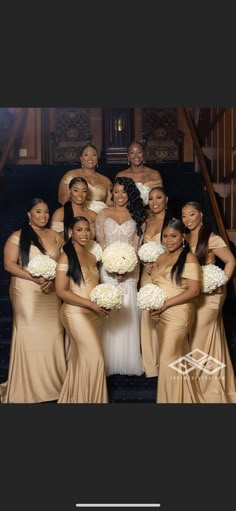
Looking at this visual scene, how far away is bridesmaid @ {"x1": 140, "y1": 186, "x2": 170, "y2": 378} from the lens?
7.26 meters

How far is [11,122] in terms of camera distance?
7.66m

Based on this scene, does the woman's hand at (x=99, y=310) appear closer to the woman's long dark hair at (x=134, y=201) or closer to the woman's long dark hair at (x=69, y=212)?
the woman's long dark hair at (x=69, y=212)

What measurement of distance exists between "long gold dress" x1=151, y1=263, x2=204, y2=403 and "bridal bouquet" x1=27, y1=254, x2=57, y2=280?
79 cm

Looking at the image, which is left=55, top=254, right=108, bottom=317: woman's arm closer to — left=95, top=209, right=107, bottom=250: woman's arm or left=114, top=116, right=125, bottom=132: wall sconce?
left=95, top=209, right=107, bottom=250: woman's arm

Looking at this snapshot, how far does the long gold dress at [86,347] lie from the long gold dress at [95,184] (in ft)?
3.85

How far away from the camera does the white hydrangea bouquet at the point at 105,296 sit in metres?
6.64

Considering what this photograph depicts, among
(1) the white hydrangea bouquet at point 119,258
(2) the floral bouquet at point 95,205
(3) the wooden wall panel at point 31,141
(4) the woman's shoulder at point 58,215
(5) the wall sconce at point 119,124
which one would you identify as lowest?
(1) the white hydrangea bouquet at point 119,258

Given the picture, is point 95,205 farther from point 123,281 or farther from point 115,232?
point 123,281

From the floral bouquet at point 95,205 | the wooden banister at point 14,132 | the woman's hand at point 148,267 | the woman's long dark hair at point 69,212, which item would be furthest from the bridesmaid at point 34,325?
the wooden banister at point 14,132

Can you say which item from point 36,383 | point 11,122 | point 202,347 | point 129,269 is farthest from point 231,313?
point 11,122

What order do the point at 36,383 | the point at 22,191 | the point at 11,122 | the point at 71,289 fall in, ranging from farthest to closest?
the point at 22,191
the point at 11,122
the point at 36,383
the point at 71,289

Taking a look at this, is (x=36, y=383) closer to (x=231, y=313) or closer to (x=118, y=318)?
(x=118, y=318)

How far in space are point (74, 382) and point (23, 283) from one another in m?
0.88

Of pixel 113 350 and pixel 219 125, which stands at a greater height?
pixel 219 125
